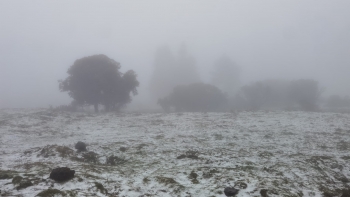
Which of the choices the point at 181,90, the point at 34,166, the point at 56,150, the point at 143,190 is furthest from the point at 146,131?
the point at 181,90

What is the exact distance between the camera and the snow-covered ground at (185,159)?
11695 mm

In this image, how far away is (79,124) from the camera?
3359 centimetres

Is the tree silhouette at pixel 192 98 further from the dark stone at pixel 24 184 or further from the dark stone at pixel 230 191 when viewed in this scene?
the dark stone at pixel 24 184

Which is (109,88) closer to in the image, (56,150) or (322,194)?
(56,150)

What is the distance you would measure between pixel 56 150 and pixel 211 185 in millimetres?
13431


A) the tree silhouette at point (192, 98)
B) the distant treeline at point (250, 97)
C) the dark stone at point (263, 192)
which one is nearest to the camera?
the dark stone at point (263, 192)

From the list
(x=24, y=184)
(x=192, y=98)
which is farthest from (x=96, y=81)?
(x=24, y=184)

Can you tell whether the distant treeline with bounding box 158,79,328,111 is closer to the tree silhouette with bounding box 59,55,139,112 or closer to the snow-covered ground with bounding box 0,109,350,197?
the tree silhouette with bounding box 59,55,139,112

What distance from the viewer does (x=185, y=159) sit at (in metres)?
16.8

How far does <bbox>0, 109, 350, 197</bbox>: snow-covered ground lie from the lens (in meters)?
11.7

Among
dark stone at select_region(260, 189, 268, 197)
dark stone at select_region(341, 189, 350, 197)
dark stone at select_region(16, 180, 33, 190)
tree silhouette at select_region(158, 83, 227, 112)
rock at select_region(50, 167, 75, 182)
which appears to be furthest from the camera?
tree silhouette at select_region(158, 83, 227, 112)

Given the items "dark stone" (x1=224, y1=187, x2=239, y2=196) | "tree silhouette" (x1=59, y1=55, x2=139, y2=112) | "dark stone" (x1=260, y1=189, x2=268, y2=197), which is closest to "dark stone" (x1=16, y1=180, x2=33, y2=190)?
"dark stone" (x1=224, y1=187, x2=239, y2=196)

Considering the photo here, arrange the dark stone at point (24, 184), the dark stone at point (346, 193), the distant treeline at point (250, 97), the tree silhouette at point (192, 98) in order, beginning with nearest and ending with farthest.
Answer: the dark stone at point (346, 193)
the dark stone at point (24, 184)
the tree silhouette at point (192, 98)
the distant treeline at point (250, 97)

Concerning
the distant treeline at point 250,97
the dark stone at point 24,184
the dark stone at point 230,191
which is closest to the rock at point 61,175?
the dark stone at point 24,184
